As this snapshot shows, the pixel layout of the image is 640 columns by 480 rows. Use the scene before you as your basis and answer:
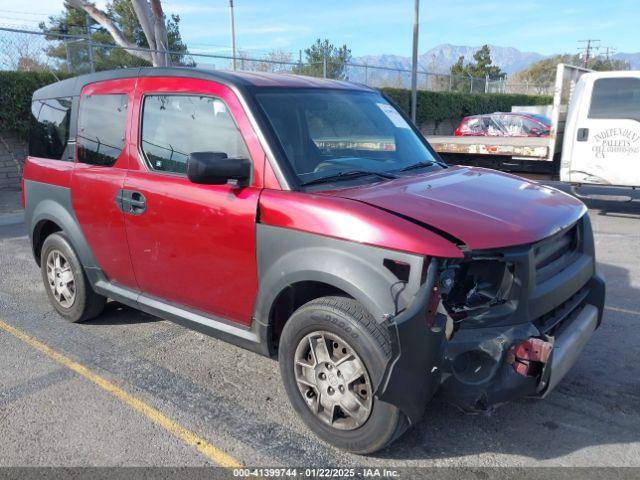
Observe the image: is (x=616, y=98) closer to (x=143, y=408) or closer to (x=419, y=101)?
(x=143, y=408)

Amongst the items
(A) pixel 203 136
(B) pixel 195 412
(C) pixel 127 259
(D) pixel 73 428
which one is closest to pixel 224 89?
(A) pixel 203 136

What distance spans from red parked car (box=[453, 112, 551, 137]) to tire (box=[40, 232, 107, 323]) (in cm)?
1522

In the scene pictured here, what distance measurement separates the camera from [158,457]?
2938 mm

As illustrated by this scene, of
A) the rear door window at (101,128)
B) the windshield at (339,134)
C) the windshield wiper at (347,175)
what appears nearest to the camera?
the windshield wiper at (347,175)

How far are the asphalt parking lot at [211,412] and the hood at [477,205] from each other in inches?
44.9

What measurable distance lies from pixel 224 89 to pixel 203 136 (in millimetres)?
334

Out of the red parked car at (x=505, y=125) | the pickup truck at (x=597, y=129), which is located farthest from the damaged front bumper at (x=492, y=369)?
the red parked car at (x=505, y=125)

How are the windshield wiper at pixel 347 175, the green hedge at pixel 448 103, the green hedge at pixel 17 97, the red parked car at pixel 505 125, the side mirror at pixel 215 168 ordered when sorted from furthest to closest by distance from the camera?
the green hedge at pixel 448 103, the red parked car at pixel 505 125, the green hedge at pixel 17 97, the windshield wiper at pixel 347 175, the side mirror at pixel 215 168

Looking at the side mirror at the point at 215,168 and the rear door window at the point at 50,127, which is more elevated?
the rear door window at the point at 50,127

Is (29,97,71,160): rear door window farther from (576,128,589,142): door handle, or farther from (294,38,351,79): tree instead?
(294,38,351,79): tree

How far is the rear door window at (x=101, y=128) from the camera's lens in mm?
4038

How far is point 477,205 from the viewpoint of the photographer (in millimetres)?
3002

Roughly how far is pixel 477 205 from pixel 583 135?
6.69m

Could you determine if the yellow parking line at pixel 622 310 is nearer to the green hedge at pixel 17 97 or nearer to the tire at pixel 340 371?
the tire at pixel 340 371
